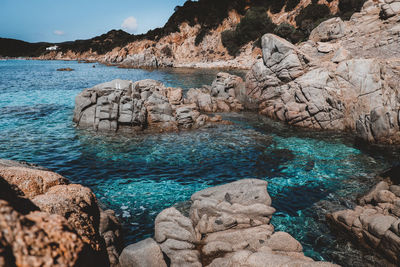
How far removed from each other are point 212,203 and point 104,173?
9.72m

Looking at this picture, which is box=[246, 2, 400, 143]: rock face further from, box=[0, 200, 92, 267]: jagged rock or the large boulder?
box=[0, 200, 92, 267]: jagged rock

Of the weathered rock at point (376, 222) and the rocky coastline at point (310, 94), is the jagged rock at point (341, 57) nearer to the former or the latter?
the rocky coastline at point (310, 94)

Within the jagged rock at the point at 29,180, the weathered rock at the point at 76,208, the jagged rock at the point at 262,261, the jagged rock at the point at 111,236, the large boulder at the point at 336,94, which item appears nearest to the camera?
the weathered rock at the point at 76,208

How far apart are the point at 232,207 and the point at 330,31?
37.8 meters

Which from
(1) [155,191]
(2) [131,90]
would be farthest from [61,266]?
(2) [131,90]

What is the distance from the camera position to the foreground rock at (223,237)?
25.7 feet

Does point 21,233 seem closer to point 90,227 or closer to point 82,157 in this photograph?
point 90,227

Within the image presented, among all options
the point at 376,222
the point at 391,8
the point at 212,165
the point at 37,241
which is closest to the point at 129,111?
the point at 212,165

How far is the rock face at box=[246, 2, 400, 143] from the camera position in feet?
79.0

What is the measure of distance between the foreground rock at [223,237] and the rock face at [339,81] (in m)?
17.0

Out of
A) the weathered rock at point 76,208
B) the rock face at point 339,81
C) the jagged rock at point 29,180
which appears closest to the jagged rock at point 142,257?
the weathered rock at point 76,208

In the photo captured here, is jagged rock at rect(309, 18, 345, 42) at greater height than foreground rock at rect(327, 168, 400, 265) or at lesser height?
greater

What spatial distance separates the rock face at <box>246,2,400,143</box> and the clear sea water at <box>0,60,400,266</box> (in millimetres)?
2071

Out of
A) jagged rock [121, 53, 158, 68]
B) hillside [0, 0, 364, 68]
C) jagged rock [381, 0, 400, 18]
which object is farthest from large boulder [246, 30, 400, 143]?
jagged rock [121, 53, 158, 68]
